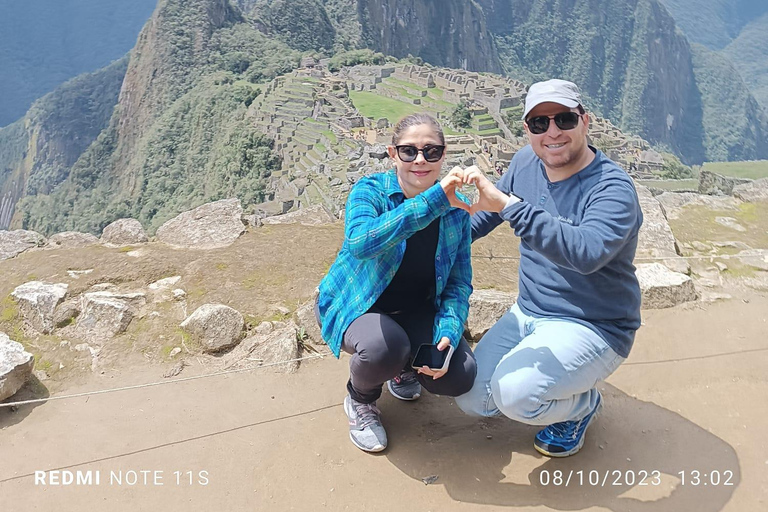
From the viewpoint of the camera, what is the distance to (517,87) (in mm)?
47594

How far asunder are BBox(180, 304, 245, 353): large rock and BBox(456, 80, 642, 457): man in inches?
57.9

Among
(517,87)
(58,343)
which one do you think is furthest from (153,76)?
(58,343)

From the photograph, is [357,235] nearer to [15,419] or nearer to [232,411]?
[232,411]

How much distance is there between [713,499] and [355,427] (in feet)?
4.45

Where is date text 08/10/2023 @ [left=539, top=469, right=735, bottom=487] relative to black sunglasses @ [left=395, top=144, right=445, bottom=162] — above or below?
below

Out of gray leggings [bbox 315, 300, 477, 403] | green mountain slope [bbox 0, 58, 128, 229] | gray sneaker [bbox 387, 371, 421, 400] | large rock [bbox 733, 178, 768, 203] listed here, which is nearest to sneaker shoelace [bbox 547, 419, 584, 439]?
gray leggings [bbox 315, 300, 477, 403]

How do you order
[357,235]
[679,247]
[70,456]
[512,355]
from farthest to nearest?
[679,247] → [70,456] → [512,355] → [357,235]

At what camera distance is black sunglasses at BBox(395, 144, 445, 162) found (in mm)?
1989

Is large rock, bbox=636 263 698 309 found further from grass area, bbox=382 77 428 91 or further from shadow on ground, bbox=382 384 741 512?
grass area, bbox=382 77 428 91

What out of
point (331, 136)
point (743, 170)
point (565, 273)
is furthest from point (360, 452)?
point (331, 136)

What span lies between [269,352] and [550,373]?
61.4 inches

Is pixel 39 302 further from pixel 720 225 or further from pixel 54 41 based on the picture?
pixel 54 41

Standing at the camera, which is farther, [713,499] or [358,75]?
[358,75]

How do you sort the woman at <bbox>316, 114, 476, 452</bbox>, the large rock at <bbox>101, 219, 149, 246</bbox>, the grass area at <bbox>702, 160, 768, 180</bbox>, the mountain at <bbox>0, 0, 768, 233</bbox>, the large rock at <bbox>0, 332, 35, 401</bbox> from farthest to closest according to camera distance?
the mountain at <bbox>0, 0, 768, 233</bbox>
the grass area at <bbox>702, 160, 768, 180</bbox>
the large rock at <bbox>101, 219, 149, 246</bbox>
the large rock at <bbox>0, 332, 35, 401</bbox>
the woman at <bbox>316, 114, 476, 452</bbox>
